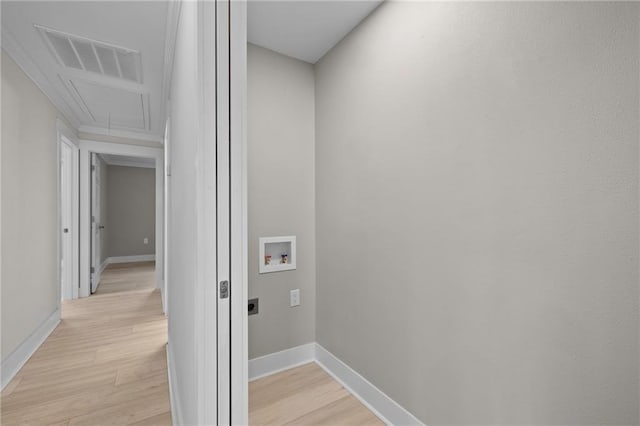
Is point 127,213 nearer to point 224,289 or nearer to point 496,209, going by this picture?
point 224,289

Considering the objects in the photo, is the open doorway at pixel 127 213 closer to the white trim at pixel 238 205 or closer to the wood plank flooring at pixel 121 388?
the wood plank flooring at pixel 121 388

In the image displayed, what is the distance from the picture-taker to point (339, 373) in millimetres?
1987

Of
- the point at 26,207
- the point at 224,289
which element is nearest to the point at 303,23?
the point at 224,289

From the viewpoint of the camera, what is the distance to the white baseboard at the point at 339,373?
1585mm

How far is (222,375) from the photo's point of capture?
851mm

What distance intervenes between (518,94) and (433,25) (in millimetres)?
554

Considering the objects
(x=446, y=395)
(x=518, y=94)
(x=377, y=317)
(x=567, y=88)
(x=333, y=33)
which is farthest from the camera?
(x=333, y=33)

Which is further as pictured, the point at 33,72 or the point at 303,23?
the point at 33,72

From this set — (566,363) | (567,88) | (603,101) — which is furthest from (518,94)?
(566,363)

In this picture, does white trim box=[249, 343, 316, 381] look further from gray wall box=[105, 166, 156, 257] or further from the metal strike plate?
gray wall box=[105, 166, 156, 257]

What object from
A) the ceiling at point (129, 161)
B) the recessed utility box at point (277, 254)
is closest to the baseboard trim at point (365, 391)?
the recessed utility box at point (277, 254)

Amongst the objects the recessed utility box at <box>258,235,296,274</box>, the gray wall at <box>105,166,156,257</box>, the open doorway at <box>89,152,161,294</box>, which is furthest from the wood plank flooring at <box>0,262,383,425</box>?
the gray wall at <box>105,166,156,257</box>

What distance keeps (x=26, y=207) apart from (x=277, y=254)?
1.90 m

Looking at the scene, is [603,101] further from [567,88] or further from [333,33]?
[333,33]
